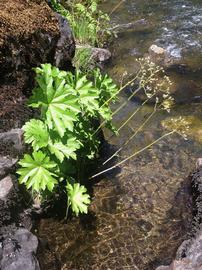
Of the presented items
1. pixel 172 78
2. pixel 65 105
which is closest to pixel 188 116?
pixel 172 78

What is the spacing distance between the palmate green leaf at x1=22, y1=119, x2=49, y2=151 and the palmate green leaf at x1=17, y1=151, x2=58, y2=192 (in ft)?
0.37

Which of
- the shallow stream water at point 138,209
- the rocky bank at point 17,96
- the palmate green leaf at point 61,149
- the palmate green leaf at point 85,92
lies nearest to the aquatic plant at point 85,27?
the shallow stream water at point 138,209

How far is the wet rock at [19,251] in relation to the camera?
354 cm

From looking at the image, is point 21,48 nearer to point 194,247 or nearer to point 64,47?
point 64,47

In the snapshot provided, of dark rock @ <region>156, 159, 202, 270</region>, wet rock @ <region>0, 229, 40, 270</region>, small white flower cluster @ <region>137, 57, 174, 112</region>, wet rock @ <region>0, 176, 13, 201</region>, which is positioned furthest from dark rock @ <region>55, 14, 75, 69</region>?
wet rock @ <region>0, 229, 40, 270</region>

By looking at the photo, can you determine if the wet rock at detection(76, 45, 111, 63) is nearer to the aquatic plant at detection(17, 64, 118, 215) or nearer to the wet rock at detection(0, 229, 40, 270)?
the aquatic plant at detection(17, 64, 118, 215)

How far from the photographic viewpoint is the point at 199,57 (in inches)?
340

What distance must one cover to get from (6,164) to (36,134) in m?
0.45

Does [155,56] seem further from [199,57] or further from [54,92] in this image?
[54,92]

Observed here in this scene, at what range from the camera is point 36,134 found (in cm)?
394

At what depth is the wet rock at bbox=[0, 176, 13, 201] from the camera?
3.92m

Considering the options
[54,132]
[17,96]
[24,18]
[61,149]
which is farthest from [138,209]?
[24,18]

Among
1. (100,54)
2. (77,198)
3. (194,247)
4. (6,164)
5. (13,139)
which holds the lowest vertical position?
(100,54)

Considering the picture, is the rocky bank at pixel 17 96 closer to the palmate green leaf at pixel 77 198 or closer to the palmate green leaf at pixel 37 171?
the palmate green leaf at pixel 37 171
